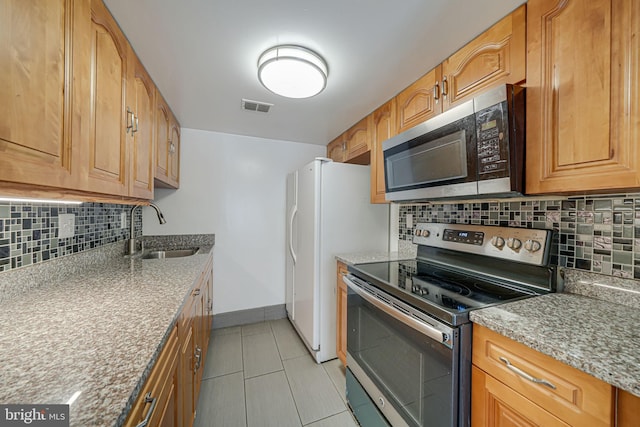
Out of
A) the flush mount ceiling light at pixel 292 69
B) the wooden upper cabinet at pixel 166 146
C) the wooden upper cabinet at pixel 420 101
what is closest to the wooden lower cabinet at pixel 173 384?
the wooden upper cabinet at pixel 166 146

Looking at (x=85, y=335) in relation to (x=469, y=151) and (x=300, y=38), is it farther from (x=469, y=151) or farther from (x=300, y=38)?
(x=469, y=151)

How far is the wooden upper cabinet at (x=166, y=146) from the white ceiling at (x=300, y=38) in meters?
0.18

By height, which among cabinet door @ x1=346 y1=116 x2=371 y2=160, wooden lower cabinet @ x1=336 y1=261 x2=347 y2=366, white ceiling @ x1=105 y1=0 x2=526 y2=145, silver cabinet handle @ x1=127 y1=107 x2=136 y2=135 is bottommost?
wooden lower cabinet @ x1=336 y1=261 x2=347 y2=366

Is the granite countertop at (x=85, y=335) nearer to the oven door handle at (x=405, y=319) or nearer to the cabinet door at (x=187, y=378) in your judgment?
the cabinet door at (x=187, y=378)

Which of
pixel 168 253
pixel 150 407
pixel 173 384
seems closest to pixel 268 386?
pixel 173 384

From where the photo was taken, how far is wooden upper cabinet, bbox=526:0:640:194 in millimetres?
766

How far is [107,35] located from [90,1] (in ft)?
0.48

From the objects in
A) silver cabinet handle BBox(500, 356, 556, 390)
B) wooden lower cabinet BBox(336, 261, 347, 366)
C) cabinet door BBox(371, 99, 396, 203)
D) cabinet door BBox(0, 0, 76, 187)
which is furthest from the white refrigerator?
cabinet door BBox(0, 0, 76, 187)

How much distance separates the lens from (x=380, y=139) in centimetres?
192

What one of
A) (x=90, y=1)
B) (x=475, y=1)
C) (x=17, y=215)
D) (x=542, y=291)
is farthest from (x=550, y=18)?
(x=17, y=215)

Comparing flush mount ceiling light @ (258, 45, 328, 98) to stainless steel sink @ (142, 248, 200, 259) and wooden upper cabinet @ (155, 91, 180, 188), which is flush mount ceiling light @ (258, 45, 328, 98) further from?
stainless steel sink @ (142, 248, 200, 259)

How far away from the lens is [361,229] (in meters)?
2.13

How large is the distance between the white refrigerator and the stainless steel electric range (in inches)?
16.0

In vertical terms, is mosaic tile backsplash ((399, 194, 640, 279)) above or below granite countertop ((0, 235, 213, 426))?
above
